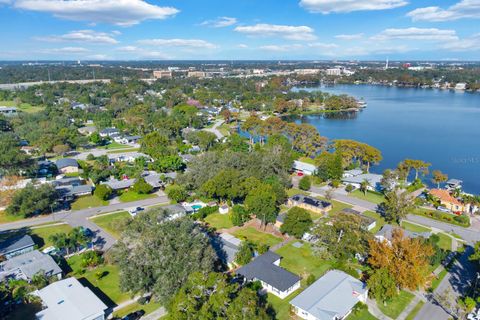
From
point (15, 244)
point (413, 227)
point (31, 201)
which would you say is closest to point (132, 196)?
point (31, 201)

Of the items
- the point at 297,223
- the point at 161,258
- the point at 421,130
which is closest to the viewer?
the point at 161,258

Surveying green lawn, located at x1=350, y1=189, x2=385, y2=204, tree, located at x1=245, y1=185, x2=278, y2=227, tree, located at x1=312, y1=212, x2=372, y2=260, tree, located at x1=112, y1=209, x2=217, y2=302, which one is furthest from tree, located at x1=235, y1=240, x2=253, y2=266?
green lawn, located at x1=350, y1=189, x2=385, y2=204

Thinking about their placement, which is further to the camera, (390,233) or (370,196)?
(370,196)

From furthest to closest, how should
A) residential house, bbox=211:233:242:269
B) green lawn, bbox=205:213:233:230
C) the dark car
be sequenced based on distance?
green lawn, bbox=205:213:233:230 < residential house, bbox=211:233:242:269 < the dark car

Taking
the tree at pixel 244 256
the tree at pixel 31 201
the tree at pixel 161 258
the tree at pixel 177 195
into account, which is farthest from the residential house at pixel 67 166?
the tree at pixel 244 256

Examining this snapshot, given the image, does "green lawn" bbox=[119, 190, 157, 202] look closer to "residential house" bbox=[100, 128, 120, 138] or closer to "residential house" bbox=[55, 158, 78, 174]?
"residential house" bbox=[55, 158, 78, 174]

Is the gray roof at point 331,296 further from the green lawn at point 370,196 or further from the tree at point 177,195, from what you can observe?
the tree at point 177,195

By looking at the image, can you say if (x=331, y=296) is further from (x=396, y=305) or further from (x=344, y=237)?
(x=344, y=237)
